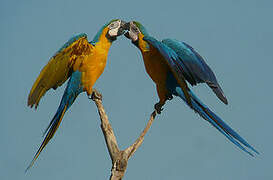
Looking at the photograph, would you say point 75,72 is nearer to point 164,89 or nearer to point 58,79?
point 58,79

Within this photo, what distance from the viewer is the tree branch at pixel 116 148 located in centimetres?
397

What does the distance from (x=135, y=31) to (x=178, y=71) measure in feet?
3.02

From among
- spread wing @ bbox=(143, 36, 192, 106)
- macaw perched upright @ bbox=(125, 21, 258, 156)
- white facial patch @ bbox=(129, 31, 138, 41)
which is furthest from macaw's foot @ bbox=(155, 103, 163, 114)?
white facial patch @ bbox=(129, 31, 138, 41)

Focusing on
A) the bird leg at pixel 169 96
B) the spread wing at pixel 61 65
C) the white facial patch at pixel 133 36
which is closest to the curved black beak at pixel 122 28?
the white facial patch at pixel 133 36

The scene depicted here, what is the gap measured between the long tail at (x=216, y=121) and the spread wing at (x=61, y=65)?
119 centimetres

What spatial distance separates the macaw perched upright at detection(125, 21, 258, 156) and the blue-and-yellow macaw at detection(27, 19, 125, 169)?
1.71ft

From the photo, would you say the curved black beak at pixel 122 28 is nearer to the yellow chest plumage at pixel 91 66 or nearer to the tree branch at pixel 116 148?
the yellow chest plumage at pixel 91 66

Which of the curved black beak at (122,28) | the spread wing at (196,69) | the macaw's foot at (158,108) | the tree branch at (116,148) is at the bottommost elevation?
the tree branch at (116,148)

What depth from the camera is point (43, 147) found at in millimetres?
4371

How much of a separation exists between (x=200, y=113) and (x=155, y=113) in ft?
1.63

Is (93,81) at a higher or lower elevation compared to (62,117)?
higher

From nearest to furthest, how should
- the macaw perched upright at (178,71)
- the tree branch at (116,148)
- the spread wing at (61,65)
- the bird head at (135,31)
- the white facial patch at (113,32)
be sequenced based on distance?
1. the tree branch at (116,148)
2. the macaw perched upright at (178,71)
3. the spread wing at (61,65)
4. the bird head at (135,31)
5. the white facial patch at (113,32)

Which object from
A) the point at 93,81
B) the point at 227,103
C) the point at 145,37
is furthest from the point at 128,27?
the point at 227,103

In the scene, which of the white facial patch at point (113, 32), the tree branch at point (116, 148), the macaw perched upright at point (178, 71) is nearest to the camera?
the tree branch at point (116, 148)
